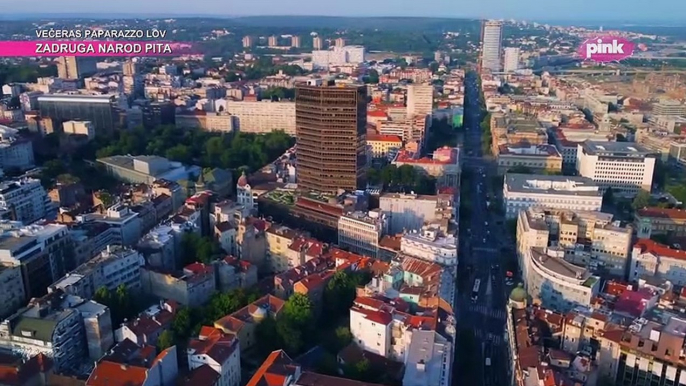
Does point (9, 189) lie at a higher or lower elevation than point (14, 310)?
higher

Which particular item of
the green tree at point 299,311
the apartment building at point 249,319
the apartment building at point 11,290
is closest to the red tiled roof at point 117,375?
the apartment building at point 249,319

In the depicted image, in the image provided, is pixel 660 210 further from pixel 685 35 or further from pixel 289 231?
pixel 685 35

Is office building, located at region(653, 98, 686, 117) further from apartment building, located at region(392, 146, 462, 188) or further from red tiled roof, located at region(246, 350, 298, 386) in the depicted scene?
red tiled roof, located at region(246, 350, 298, 386)

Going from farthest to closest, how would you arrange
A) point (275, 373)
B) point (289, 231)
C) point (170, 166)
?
1. point (170, 166)
2. point (289, 231)
3. point (275, 373)

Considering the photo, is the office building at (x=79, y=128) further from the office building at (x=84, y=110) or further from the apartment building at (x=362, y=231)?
the apartment building at (x=362, y=231)

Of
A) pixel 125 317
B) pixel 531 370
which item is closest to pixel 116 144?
pixel 125 317

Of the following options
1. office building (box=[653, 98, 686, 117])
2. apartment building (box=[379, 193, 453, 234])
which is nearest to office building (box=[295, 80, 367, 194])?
apartment building (box=[379, 193, 453, 234])
